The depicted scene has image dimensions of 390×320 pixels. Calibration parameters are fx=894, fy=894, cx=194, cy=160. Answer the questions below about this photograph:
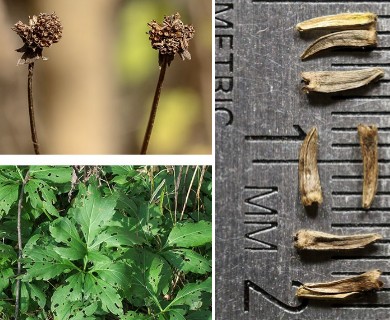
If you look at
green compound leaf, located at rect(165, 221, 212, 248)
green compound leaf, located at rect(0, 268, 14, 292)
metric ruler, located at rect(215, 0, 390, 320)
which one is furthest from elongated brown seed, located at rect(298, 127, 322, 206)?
green compound leaf, located at rect(0, 268, 14, 292)

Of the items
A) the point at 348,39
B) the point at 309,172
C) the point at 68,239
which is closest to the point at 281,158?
the point at 309,172

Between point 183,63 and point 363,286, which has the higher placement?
point 183,63

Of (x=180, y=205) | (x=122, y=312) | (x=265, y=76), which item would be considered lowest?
(x=122, y=312)

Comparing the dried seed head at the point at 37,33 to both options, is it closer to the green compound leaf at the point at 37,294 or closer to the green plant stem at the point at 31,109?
the green plant stem at the point at 31,109

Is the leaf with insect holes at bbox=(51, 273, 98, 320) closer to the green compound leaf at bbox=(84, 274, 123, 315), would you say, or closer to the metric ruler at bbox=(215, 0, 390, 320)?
the green compound leaf at bbox=(84, 274, 123, 315)

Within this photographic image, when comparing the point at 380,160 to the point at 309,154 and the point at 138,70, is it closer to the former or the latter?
the point at 309,154

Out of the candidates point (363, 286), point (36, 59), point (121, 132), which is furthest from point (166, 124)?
point (363, 286)
